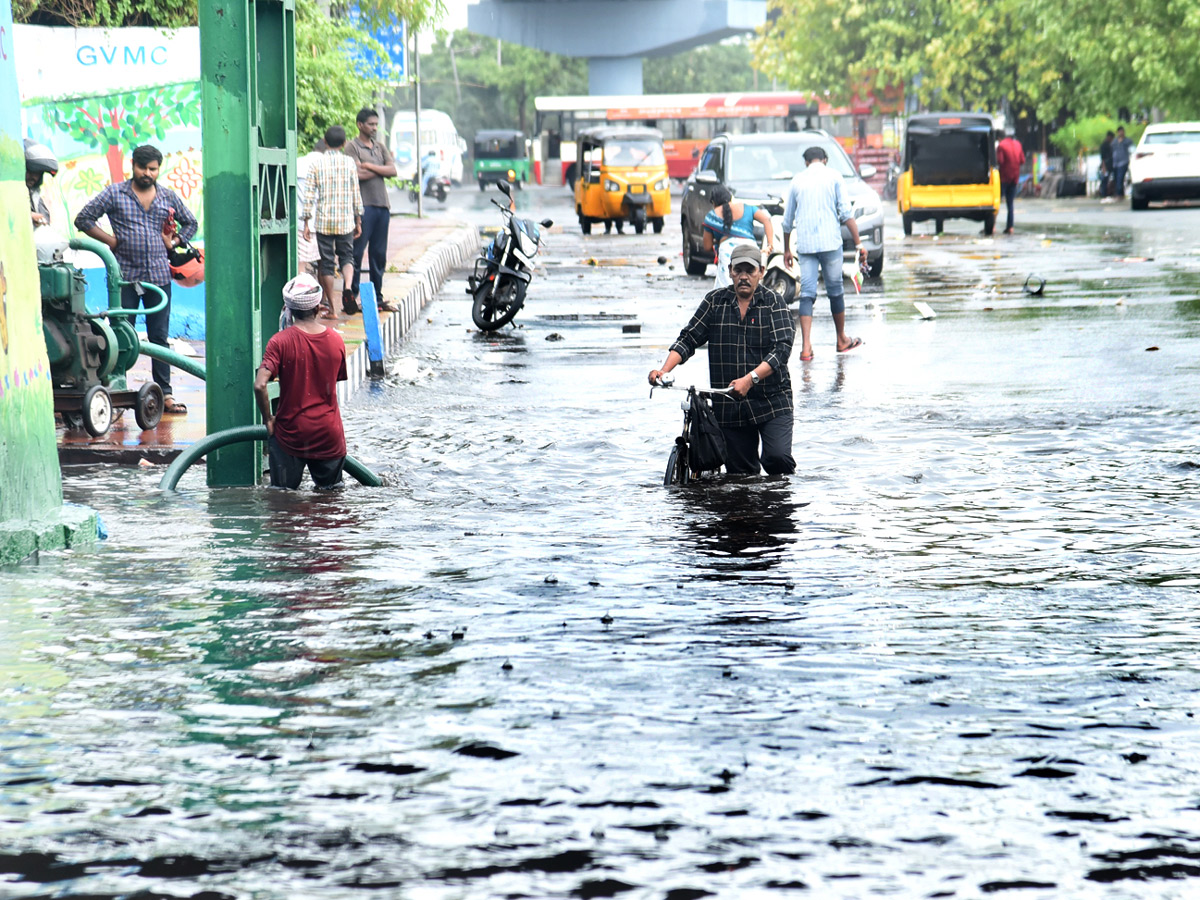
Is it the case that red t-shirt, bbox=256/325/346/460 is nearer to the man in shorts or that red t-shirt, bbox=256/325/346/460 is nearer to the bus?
the man in shorts

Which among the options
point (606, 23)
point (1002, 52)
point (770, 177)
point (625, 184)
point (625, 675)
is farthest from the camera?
point (606, 23)

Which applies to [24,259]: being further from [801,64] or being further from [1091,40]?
[801,64]

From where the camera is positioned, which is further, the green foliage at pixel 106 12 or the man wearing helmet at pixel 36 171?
the green foliage at pixel 106 12

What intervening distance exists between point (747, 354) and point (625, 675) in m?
4.22

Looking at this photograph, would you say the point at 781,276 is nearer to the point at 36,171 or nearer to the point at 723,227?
the point at 723,227

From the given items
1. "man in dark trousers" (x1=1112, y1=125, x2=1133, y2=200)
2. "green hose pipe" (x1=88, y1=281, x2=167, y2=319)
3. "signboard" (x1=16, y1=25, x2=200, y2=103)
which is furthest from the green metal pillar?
"man in dark trousers" (x1=1112, y1=125, x2=1133, y2=200)

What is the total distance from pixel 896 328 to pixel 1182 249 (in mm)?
11786

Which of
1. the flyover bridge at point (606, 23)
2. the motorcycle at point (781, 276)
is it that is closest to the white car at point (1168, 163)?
the motorcycle at point (781, 276)

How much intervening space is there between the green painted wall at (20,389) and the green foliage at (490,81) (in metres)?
91.7

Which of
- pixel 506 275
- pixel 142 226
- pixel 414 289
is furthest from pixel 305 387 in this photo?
pixel 414 289

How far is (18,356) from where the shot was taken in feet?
26.5

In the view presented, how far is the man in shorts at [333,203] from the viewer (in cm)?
1645

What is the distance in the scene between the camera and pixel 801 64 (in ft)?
209

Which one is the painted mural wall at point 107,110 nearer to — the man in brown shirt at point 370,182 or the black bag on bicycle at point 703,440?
the man in brown shirt at point 370,182
